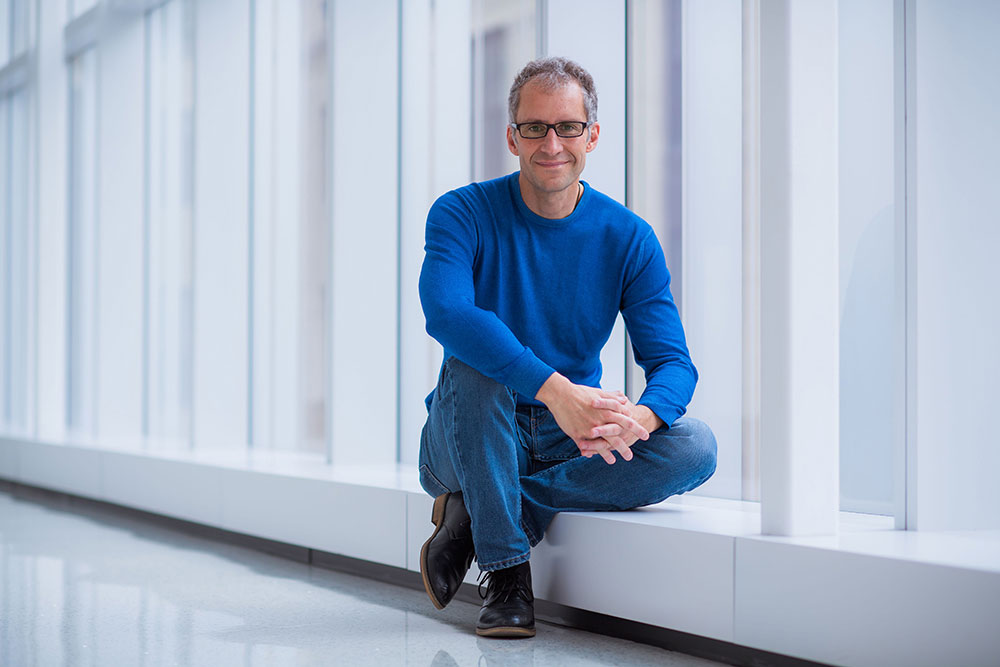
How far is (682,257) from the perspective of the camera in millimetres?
2463

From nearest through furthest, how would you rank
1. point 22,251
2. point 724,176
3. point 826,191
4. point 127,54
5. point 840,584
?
1. point 840,584
2. point 826,191
3. point 724,176
4. point 127,54
5. point 22,251

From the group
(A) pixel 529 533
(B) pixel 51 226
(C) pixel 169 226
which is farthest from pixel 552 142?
(B) pixel 51 226

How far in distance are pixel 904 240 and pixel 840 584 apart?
65 cm

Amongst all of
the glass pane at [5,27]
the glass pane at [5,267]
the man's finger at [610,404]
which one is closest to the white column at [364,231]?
the man's finger at [610,404]

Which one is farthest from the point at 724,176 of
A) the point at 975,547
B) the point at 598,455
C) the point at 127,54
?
the point at 127,54

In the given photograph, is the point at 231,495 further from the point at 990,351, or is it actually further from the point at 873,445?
the point at 990,351

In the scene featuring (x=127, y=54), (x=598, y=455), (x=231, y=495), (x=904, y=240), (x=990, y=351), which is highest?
(x=127, y=54)

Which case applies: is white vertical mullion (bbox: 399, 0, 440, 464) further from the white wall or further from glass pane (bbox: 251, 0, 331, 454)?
the white wall

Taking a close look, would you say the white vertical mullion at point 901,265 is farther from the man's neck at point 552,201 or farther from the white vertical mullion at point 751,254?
the man's neck at point 552,201

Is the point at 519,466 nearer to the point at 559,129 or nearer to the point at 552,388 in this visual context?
the point at 552,388

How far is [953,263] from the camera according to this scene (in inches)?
72.1

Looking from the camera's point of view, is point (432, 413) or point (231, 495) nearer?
point (432, 413)

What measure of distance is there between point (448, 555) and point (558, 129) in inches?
32.5

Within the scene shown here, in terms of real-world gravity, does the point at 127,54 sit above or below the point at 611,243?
above
